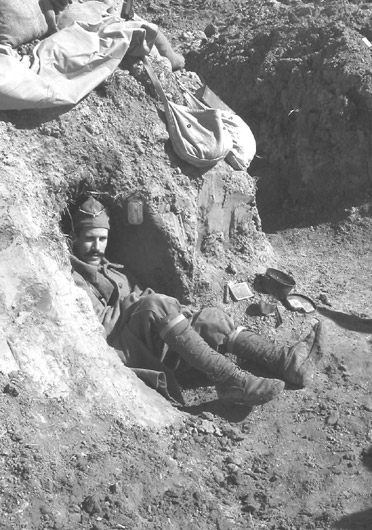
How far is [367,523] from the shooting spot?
189 inches

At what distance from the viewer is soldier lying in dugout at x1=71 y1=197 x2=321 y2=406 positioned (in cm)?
566

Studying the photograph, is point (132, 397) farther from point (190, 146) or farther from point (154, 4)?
point (154, 4)

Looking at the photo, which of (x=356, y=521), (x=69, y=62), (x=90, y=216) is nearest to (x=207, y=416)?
(x=356, y=521)

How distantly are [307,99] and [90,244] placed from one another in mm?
3536

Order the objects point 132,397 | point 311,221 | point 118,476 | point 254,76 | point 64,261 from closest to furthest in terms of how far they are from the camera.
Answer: point 118,476 → point 132,397 → point 64,261 → point 311,221 → point 254,76

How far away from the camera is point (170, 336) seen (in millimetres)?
5738

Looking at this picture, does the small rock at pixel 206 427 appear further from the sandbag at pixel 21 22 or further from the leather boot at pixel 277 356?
the sandbag at pixel 21 22

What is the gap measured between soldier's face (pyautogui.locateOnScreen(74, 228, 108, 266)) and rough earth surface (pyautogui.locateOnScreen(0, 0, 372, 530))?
0.62ft

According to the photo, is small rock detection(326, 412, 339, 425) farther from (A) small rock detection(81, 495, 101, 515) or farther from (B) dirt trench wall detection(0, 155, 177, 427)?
(A) small rock detection(81, 495, 101, 515)

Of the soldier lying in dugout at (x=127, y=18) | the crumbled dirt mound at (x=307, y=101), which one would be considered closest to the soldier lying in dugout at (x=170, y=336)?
the soldier lying in dugout at (x=127, y=18)

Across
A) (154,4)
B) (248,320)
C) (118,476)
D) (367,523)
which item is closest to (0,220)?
(118,476)

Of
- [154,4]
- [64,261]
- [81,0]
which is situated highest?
[81,0]

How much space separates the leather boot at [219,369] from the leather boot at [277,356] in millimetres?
349

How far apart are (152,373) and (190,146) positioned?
1.77m
